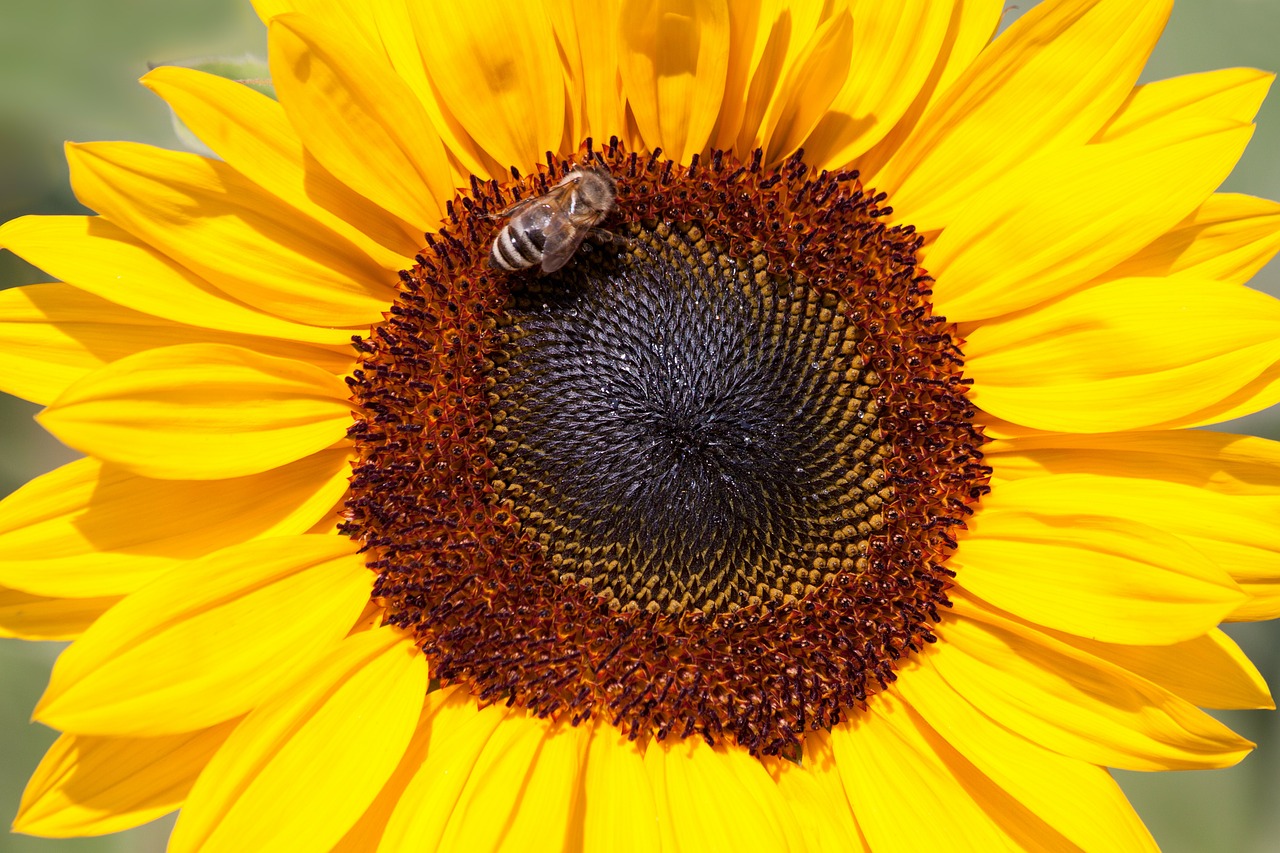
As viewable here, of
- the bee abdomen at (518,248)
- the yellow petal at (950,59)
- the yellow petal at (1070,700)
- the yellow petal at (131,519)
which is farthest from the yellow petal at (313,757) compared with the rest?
the yellow petal at (950,59)

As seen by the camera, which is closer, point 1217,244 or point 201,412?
point 201,412

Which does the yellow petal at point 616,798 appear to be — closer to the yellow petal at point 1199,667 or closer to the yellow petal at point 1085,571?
the yellow petal at point 1085,571

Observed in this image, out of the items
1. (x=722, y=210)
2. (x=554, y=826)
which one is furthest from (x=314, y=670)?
(x=722, y=210)

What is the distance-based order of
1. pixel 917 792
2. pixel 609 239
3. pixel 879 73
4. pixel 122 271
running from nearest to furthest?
pixel 122 271 < pixel 879 73 < pixel 609 239 < pixel 917 792

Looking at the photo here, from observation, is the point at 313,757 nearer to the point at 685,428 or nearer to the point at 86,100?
the point at 685,428

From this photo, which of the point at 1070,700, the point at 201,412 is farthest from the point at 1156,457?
the point at 201,412

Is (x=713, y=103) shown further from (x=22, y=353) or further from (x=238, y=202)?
(x=22, y=353)
